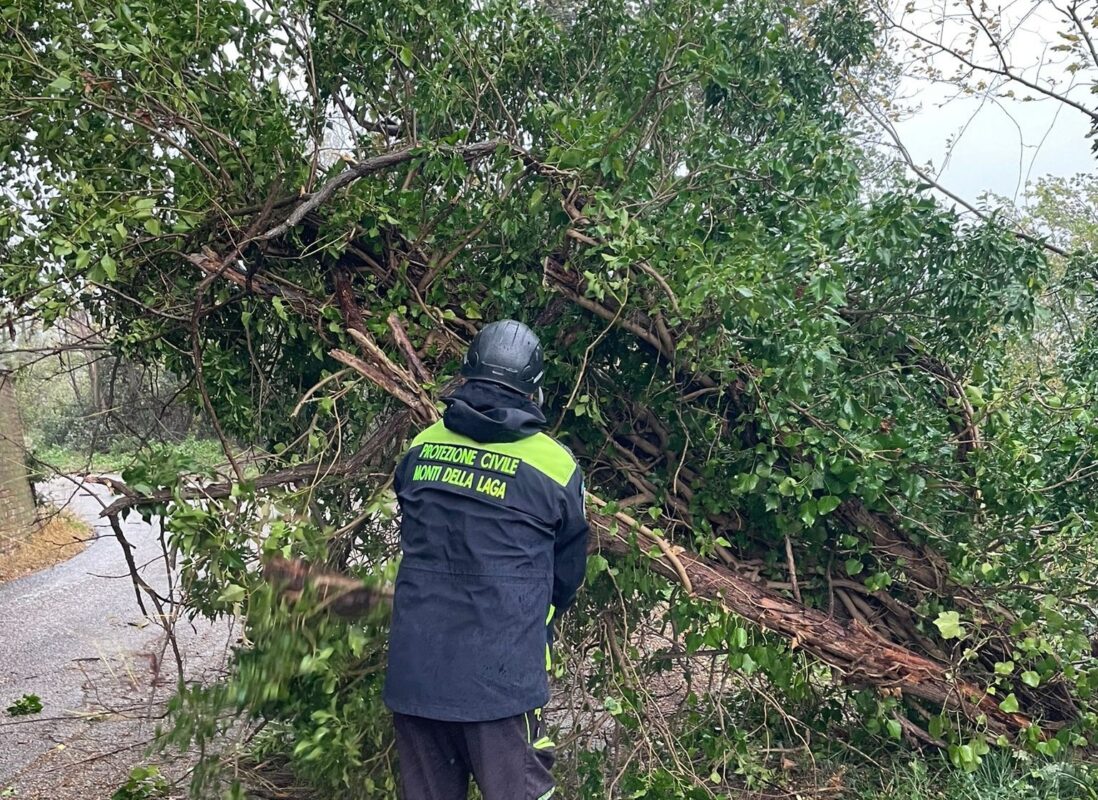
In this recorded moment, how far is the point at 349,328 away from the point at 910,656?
2.96 m

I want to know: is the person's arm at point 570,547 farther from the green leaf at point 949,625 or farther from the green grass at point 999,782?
the green grass at point 999,782

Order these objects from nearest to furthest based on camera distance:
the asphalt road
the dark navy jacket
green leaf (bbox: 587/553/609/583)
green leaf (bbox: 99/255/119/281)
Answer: the dark navy jacket → green leaf (bbox: 99/255/119/281) → green leaf (bbox: 587/553/609/583) → the asphalt road

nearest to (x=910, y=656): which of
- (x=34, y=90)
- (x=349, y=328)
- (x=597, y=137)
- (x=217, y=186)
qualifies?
(x=597, y=137)

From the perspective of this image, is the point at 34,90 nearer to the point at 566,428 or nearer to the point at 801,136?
the point at 566,428

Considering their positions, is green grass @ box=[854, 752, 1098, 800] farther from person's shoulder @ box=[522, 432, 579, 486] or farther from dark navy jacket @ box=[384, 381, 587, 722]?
person's shoulder @ box=[522, 432, 579, 486]

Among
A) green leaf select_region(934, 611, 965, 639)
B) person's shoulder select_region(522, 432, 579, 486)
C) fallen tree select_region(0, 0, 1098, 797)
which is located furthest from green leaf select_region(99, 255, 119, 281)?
green leaf select_region(934, 611, 965, 639)

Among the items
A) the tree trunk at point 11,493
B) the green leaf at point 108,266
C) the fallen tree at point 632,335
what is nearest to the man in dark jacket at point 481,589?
the fallen tree at point 632,335

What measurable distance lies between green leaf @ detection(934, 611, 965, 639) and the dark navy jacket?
192 centimetres

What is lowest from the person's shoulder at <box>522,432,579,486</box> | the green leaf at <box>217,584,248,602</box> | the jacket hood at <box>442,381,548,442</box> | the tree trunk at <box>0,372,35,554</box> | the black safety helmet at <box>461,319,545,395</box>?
the tree trunk at <box>0,372,35,554</box>

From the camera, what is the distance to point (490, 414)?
9.04ft

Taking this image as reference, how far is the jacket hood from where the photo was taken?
107 inches

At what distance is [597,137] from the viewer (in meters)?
3.54

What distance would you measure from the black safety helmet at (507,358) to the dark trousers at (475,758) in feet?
3.53

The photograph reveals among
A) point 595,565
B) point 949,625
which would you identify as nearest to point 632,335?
point 595,565
